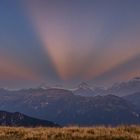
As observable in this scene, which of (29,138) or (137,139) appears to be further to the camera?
(29,138)

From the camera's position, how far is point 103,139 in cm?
2170

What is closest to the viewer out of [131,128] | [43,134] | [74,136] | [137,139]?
[137,139]

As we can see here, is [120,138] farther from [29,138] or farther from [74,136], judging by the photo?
[29,138]

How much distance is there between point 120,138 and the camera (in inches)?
861

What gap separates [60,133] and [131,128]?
5.59 metres

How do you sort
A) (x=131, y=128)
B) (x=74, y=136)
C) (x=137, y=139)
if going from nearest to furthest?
(x=137, y=139), (x=74, y=136), (x=131, y=128)

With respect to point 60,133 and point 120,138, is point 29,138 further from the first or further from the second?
point 120,138

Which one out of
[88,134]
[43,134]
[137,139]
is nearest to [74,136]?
[88,134]

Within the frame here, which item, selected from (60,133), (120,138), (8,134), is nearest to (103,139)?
(120,138)

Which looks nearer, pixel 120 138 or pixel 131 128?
pixel 120 138

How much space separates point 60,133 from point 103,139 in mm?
3754

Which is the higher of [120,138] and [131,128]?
[131,128]

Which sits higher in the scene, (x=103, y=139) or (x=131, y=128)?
(x=131, y=128)

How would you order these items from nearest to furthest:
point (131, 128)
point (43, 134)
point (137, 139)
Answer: point (137, 139) → point (43, 134) → point (131, 128)
